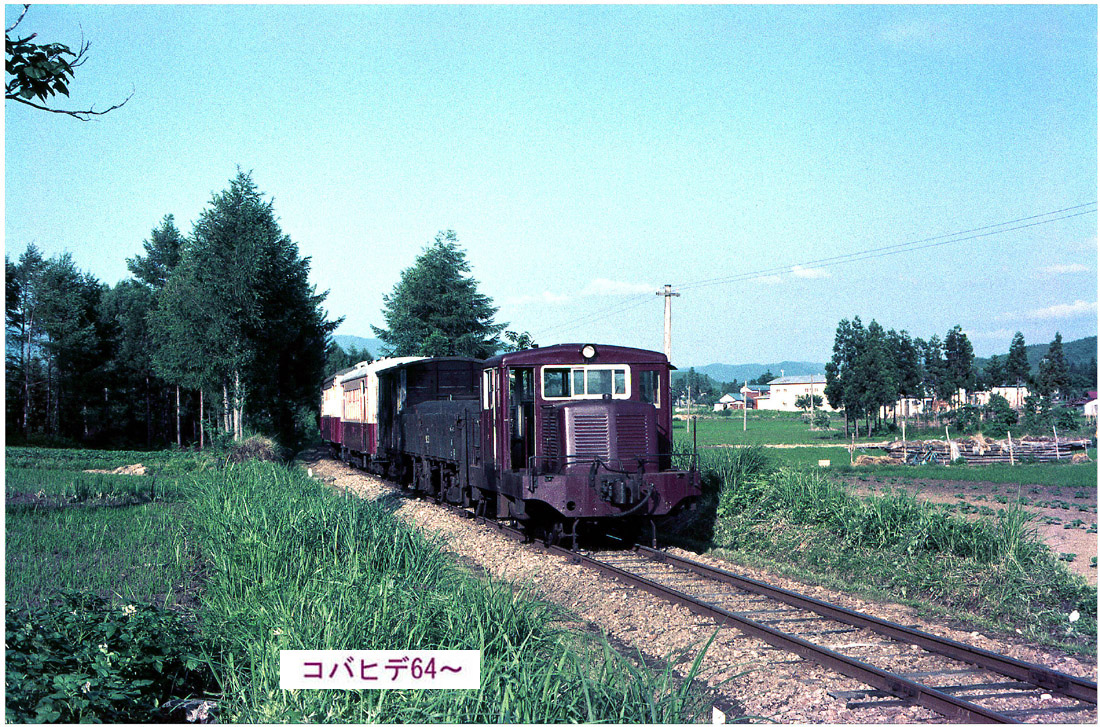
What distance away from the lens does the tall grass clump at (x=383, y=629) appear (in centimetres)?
427

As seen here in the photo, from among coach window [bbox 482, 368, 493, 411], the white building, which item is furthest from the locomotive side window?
the white building

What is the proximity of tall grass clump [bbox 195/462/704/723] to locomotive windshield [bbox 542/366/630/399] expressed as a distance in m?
3.49

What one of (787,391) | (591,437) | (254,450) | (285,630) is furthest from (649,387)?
(787,391)

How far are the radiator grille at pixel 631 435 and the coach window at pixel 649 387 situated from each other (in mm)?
648

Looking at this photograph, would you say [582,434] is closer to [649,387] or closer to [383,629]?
[649,387]

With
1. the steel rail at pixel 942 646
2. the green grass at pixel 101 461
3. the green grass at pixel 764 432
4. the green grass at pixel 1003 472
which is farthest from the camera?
the green grass at pixel 764 432

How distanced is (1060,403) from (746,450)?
1884 inches

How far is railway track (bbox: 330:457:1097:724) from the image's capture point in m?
5.75

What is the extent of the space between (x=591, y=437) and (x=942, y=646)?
5339mm

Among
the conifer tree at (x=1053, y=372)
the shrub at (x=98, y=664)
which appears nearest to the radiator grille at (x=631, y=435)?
the shrub at (x=98, y=664)

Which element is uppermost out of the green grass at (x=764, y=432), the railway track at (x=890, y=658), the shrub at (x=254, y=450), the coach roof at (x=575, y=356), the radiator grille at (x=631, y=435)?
the coach roof at (x=575, y=356)

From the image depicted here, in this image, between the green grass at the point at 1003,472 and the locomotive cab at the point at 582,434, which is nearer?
the locomotive cab at the point at 582,434

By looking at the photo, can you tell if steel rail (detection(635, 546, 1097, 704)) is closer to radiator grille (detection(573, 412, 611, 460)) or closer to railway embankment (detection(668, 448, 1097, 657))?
railway embankment (detection(668, 448, 1097, 657))

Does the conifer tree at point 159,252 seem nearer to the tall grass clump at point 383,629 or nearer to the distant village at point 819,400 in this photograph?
the distant village at point 819,400
